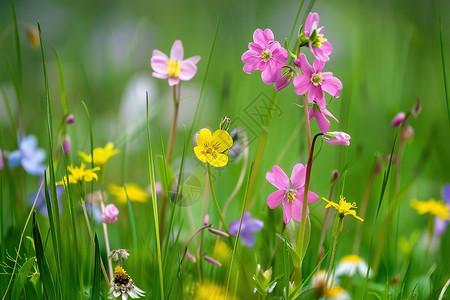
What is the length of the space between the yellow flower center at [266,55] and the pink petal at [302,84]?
0.07m

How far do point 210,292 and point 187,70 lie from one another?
0.40m

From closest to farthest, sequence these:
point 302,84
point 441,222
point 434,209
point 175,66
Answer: point 302,84 → point 175,66 → point 434,209 → point 441,222

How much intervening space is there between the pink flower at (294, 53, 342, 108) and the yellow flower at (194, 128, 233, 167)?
129 mm

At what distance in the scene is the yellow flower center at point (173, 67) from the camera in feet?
3.28

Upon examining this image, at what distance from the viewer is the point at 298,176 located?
2.67ft

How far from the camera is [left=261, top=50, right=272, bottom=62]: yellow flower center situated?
0.79m

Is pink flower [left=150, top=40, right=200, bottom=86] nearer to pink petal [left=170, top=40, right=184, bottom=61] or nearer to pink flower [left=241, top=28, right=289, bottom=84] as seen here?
pink petal [left=170, top=40, right=184, bottom=61]

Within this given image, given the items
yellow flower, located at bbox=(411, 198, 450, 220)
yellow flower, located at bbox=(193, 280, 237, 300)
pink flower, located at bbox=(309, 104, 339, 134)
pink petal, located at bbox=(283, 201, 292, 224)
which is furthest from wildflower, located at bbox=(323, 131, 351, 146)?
yellow flower, located at bbox=(411, 198, 450, 220)

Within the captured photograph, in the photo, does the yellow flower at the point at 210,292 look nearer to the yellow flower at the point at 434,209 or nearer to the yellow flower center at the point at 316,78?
the yellow flower center at the point at 316,78

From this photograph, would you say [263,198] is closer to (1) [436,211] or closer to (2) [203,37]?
(1) [436,211]

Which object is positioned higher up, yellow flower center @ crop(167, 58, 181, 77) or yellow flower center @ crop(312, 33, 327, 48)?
yellow flower center @ crop(312, 33, 327, 48)

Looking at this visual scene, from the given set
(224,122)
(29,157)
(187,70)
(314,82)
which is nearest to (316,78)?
(314,82)

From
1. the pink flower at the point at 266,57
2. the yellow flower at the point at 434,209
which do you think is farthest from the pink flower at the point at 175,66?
the yellow flower at the point at 434,209

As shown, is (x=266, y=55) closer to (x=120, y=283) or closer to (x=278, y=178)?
(x=278, y=178)
